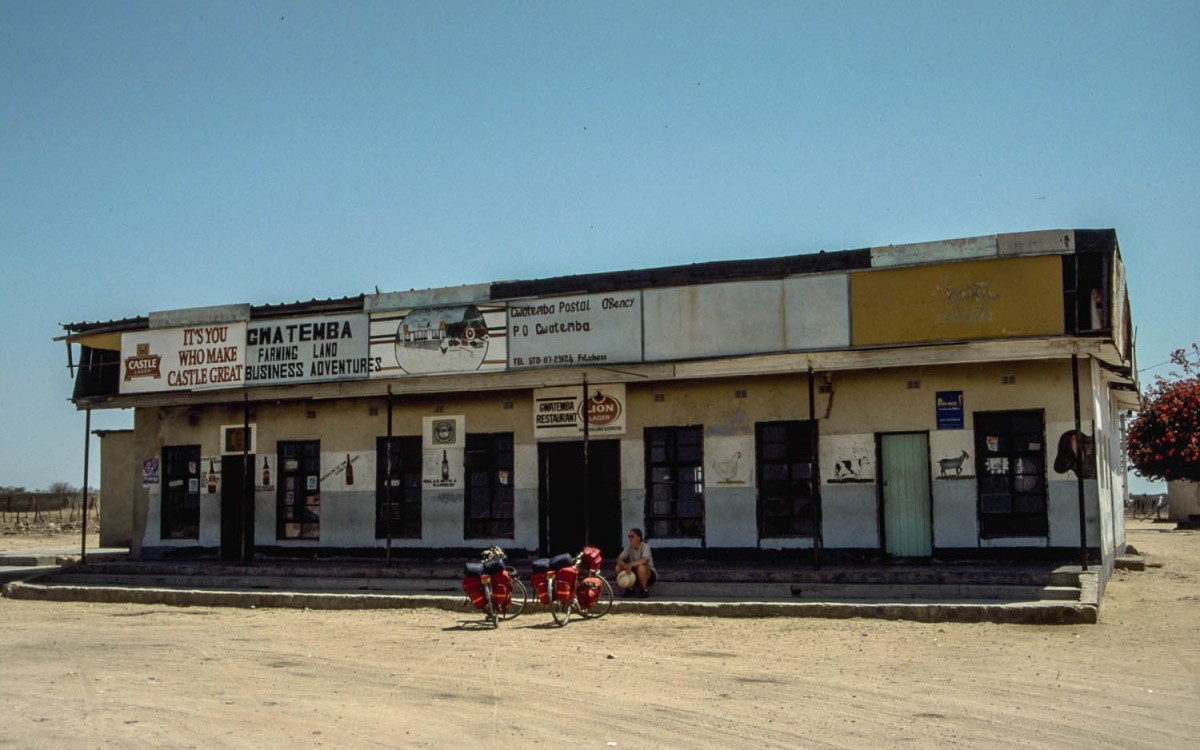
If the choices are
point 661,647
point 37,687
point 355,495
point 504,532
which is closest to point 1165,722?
point 661,647

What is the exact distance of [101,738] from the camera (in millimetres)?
8125

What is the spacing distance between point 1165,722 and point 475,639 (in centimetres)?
756

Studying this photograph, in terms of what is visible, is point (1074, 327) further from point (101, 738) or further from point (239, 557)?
point (239, 557)

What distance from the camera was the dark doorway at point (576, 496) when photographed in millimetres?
19531

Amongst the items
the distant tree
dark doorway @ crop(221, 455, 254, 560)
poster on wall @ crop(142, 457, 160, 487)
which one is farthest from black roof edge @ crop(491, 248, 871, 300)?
the distant tree

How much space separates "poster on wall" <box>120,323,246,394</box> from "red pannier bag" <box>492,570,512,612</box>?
8808 mm

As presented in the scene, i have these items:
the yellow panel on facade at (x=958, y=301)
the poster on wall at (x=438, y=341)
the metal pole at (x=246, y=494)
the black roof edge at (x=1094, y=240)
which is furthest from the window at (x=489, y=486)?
the black roof edge at (x=1094, y=240)

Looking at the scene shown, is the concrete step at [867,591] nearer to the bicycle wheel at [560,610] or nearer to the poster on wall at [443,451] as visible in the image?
the bicycle wheel at [560,610]

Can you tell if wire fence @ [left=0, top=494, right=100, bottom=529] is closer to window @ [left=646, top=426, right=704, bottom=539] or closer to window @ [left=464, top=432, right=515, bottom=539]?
window @ [left=464, top=432, right=515, bottom=539]

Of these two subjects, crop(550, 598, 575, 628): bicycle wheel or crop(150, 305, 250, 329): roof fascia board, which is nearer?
crop(550, 598, 575, 628): bicycle wheel

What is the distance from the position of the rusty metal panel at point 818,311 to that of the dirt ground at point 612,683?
4.73 meters

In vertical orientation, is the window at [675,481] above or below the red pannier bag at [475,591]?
above

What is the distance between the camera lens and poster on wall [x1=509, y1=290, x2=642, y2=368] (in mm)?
18672

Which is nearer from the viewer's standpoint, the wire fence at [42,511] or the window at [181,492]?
the window at [181,492]
